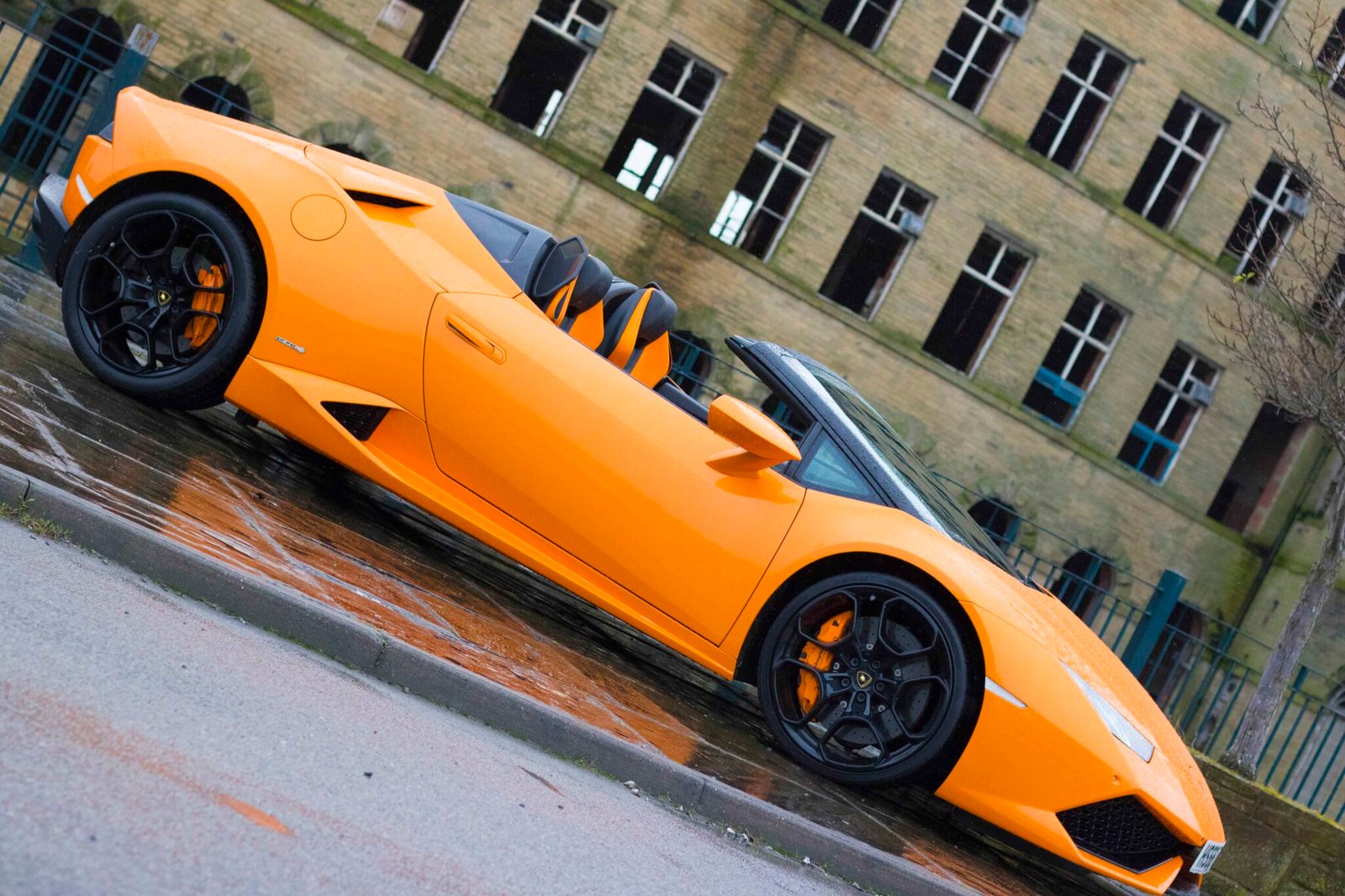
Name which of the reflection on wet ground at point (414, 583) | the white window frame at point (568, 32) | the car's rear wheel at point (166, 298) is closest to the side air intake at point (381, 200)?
the car's rear wheel at point (166, 298)

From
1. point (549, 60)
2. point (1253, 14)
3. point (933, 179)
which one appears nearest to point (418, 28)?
point (549, 60)

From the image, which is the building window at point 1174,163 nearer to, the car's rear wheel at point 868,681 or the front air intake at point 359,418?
the car's rear wheel at point 868,681

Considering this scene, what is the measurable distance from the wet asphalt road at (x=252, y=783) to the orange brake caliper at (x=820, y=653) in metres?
1.06

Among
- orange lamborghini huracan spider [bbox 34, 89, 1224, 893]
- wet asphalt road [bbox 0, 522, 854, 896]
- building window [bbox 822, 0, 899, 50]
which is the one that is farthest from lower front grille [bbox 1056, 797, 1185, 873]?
building window [bbox 822, 0, 899, 50]

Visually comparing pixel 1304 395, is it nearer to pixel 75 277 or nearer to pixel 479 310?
pixel 479 310

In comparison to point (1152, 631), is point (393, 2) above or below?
above

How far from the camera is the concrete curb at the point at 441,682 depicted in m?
3.88

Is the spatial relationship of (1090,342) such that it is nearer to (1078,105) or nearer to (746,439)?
(1078,105)

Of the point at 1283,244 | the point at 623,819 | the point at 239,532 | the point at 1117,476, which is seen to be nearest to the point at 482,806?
the point at 623,819

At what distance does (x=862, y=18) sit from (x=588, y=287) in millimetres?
17632

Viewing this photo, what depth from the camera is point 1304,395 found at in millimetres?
11258

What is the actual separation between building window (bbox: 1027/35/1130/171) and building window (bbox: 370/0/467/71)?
957 cm

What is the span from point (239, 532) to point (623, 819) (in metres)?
1.68

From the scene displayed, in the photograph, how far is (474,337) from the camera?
534 cm
